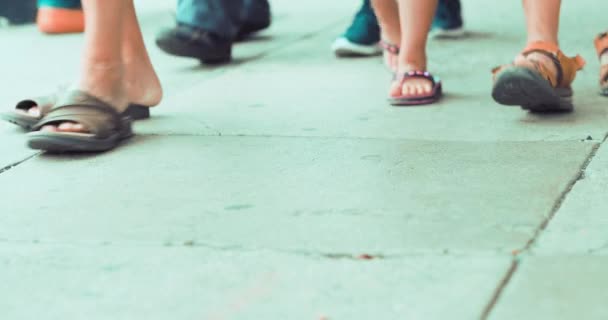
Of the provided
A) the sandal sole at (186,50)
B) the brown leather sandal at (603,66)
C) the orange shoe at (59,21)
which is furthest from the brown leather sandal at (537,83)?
the orange shoe at (59,21)

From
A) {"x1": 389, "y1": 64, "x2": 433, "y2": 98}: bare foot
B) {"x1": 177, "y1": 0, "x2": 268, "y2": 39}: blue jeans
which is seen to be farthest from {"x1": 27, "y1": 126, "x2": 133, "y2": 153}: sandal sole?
{"x1": 177, "y1": 0, "x2": 268, "y2": 39}: blue jeans

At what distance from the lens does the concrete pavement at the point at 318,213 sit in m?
1.16

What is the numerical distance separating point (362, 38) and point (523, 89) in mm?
1207

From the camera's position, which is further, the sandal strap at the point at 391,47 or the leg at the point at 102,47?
the sandal strap at the point at 391,47

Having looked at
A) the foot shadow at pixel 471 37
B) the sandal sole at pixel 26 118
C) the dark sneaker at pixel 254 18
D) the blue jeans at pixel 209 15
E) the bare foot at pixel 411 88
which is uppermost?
the bare foot at pixel 411 88

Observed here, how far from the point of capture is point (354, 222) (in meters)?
1.41

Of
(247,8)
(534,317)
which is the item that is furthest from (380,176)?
(247,8)

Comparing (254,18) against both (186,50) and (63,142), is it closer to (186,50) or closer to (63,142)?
(186,50)

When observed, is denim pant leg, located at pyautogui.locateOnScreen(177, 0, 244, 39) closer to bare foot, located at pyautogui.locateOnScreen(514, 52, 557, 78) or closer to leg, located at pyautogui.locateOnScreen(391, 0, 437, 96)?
leg, located at pyautogui.locateOnScreen(391, 0, 437, 96)

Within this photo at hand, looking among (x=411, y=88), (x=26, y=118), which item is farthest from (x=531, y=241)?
(x=26, y=118)

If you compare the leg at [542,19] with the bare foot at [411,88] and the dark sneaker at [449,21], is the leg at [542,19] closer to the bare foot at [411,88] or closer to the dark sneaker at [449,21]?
the bare foot at [411,88]

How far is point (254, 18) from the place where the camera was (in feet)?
12.3

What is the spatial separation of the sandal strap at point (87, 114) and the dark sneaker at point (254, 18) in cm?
166

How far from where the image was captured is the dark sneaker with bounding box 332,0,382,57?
312 centimetres
